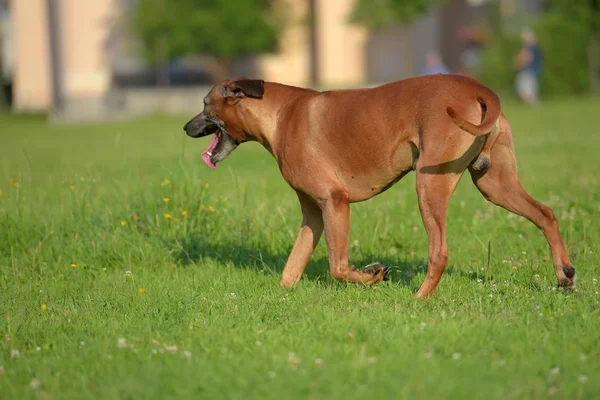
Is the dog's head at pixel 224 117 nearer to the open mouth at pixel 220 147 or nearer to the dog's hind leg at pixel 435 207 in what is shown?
the open mouth at pixel 220 147

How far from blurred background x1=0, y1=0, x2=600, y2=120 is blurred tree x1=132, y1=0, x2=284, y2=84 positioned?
0.04 meters

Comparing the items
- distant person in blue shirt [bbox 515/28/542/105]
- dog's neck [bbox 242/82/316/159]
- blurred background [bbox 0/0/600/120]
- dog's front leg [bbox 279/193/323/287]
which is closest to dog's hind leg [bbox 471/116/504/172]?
dog's front leg [bbox 279/193/323/287]

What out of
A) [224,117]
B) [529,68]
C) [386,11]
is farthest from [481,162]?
[386,11]

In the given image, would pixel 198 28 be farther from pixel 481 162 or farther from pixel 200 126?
pixel 481 162

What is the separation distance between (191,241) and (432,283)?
263cm

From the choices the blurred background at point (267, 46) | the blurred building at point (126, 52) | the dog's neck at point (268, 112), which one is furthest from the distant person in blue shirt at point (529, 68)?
the dog's neck at point (268, 112)

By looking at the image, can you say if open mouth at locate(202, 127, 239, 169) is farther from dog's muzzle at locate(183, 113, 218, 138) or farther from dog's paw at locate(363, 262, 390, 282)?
dog's paw at locate(363, 262, 390, 282)

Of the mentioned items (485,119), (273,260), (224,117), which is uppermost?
(485,119)

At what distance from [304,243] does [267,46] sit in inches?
1086

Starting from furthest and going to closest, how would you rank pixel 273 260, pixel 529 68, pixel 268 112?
pixel 529 68, pixel 273 260, pixel 268 112

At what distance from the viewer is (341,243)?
597 cm

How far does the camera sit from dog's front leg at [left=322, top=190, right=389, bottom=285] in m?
5.94

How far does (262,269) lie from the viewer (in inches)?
274

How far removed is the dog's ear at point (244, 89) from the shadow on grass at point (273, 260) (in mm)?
1331
